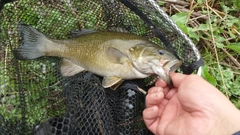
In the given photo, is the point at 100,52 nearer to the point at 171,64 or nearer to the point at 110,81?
the point at 110,81

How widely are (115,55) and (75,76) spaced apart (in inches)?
17.8

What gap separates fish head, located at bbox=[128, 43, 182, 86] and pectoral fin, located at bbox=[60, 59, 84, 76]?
556 millimetres

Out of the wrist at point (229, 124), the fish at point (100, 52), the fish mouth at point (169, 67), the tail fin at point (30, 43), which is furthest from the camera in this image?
the tail fin at point (30, 43)

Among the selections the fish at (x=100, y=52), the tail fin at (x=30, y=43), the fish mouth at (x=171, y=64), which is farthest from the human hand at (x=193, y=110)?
the tail fin at (x=30, y=43)

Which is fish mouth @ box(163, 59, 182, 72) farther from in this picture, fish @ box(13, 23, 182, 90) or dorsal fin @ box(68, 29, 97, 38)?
dorsal fin @ box(68, 29, 97, 38)

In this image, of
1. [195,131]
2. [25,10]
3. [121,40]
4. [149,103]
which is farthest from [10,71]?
[195,131]

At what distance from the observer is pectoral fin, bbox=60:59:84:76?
2.99 m

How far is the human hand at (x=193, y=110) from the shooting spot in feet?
7.33

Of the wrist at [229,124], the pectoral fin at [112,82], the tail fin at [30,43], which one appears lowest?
the pectoral fin at [112,82]

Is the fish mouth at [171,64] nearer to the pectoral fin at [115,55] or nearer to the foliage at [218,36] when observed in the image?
the pectoral fin at [115,55]

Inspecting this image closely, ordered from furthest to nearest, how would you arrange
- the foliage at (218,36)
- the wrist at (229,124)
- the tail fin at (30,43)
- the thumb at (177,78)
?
1. the foliage at (218,36)
2. the tail fin at (30,43)
3. the thumb at (177,78)
4. the wrist at (229,124)

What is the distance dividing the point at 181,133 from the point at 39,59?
1.59 metres

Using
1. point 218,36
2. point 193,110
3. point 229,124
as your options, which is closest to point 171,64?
point 193,110

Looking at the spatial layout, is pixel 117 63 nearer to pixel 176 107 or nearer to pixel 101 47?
pixel 101 47
